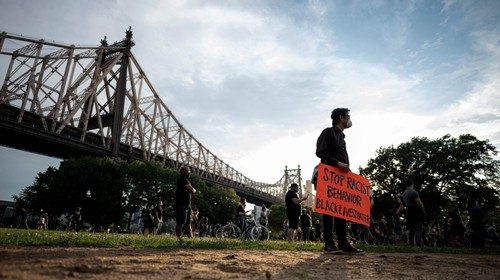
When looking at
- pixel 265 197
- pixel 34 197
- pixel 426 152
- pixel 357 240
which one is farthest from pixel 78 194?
pixel 265 197

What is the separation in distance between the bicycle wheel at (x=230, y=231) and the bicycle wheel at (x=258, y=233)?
131 centimetres

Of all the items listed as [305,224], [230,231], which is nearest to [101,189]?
[230,231]

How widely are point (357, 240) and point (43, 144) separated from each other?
3065 centimetres

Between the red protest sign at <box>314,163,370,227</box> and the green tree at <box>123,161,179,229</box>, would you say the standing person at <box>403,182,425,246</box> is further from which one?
the green tree at <box>123,161,179,229</box>

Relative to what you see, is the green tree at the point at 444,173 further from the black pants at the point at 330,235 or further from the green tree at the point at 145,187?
the black pants at the point at 330,235

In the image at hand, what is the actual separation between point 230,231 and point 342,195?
298 inches

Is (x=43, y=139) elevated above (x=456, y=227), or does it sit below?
above

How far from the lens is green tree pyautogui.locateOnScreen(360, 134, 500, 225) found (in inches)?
1236

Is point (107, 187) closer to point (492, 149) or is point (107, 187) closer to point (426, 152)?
point (426, 152)

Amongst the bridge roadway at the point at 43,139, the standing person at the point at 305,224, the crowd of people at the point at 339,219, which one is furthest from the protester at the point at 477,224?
the bridge roadway at the point at 43,139

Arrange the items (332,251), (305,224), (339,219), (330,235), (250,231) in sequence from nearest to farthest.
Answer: (332,251) → (330,235) → (339,219) → (250,231) → (305,224)

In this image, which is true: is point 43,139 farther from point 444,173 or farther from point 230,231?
point 444,173

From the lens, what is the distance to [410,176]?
1283 inches

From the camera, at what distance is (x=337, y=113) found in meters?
5.14
